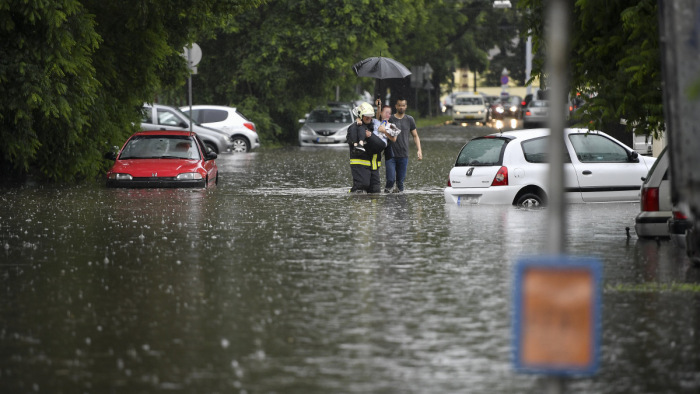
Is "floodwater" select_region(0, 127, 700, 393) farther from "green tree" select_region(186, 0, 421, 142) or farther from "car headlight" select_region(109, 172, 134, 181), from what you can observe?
"green tree" select_region(186, 0, 421, 142)

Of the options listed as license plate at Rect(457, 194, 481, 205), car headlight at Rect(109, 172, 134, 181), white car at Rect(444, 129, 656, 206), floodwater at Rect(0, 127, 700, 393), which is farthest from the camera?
car headlight at Rect(109, 172, 134, 181)

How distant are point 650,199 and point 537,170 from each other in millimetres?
5161

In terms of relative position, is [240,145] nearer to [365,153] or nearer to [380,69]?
[380,69]

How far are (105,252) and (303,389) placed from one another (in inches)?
287

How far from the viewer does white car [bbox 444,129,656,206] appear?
64.5 feet

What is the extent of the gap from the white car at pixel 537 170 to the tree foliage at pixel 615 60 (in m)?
2.90

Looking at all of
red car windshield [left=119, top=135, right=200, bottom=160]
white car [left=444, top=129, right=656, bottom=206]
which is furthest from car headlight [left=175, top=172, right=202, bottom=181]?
white car [left=444, top=129, right=656, bottom=206]

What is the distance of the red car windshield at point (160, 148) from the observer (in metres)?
25.0

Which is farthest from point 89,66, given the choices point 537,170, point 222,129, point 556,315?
point 556,315

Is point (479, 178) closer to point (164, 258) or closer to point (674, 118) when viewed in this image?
point (164, 258)

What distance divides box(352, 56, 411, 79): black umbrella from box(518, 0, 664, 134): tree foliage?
1006 cm

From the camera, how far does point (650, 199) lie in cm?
1454

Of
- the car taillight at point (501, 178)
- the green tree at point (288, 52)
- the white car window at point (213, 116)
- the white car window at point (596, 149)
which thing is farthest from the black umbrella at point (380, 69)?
the green tree at point (288, 52)

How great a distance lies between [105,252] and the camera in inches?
554
